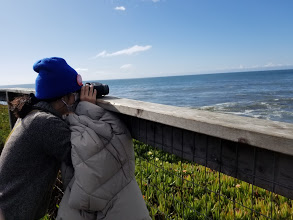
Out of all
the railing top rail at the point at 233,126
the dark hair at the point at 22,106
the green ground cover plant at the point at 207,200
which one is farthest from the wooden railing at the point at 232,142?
the green ground cover plant at the point at 207,200

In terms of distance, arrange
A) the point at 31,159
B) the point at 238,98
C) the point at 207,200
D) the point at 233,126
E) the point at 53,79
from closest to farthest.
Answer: the point at 233,126
the point at 31,159
the point at 53,79
the point at 207,200
the point at 238,98

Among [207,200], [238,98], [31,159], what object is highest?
[31,159]

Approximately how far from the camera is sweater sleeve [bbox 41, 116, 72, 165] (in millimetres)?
1590

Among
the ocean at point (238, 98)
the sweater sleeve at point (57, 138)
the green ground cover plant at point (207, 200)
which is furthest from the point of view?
the ocean at point (238, 98)

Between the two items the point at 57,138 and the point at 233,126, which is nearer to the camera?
the point at 233,126

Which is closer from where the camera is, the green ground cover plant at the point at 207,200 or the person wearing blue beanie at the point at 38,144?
the person wearing blue beanie at the point at 38,144

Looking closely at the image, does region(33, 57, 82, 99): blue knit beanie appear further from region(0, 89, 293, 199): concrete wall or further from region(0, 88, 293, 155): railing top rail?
region(0, 88, 293, 155): railing top rail

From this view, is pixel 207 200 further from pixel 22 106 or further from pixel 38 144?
pixel 22 106

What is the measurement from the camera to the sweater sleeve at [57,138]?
1.59m

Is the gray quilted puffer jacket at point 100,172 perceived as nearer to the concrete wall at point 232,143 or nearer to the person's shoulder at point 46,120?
the person's shoulder at point 46,120

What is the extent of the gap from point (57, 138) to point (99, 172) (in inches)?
15.1

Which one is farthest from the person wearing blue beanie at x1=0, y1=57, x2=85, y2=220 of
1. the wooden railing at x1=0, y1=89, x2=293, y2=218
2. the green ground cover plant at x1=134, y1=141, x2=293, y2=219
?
the green ground cover plant at x1=134, y1=141, x2=293, y2=219

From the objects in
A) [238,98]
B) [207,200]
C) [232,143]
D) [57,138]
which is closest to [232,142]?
[232,143]

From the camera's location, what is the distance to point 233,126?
0.98 metres
